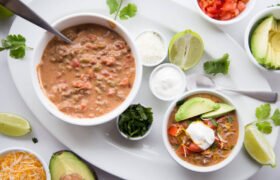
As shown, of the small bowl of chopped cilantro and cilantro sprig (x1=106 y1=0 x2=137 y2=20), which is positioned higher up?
cilantro sprig (x1=106 y1=0 x2=137 y2=20)

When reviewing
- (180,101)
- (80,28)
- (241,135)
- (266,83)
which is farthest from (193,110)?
(80,28)

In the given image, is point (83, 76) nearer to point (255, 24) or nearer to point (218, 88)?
point (218, 88)

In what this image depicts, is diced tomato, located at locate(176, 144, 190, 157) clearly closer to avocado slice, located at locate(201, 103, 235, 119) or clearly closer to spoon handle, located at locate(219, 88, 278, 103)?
avocado slice, located at locate(201, 103, 235, 119)

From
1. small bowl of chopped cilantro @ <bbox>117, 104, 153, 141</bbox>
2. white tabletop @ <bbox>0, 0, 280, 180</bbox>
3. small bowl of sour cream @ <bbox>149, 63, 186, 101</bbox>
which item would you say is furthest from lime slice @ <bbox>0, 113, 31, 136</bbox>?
small bowl of sour cream @ <bbox>149, 63, 186, 101</bbox>

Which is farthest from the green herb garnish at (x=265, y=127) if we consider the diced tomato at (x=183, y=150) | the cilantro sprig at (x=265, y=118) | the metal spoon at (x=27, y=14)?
the metal spoon at (x=27, y=14)

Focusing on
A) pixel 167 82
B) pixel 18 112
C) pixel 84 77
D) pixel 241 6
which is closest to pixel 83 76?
pixel 84 77
